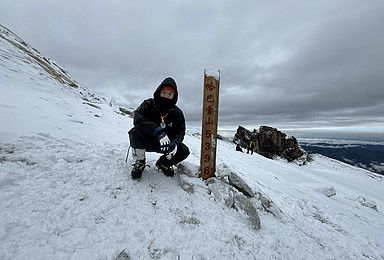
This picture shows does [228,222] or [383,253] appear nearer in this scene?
[228,222]

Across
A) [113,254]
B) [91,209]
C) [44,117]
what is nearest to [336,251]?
[113,254]

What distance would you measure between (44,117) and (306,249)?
23.4 feet

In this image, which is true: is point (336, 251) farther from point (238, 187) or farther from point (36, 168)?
point (36, 168)

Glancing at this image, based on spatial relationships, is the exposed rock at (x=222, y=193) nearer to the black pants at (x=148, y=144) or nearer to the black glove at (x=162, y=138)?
the black pants at (x=148, y=144)

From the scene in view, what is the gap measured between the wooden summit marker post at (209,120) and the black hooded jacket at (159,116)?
1.96 ft

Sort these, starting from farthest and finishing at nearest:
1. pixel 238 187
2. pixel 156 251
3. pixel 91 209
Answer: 1. pixel 238 187
2. pixel 91 209
3. pixel 156 251

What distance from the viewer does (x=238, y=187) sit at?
3.08 meters

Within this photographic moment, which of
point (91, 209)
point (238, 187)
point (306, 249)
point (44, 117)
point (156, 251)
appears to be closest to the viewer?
point (156, 251)

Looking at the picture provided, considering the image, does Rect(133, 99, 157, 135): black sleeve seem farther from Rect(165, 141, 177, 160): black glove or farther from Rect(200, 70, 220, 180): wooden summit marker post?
Rect(200, 70, 220, 180): wooden summit marker post

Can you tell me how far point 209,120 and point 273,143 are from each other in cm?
4804

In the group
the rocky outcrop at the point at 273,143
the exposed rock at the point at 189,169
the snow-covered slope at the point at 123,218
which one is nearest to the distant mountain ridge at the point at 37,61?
the snow-covered slope at the point at 123,218

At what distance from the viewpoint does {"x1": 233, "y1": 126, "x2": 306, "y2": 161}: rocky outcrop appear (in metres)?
42.0

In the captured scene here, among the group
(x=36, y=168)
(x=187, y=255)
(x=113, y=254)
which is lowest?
(x=187, y=255)

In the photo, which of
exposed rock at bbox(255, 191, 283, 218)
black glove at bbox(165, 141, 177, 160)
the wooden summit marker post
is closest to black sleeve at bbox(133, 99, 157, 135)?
black glove at bbox(165, 141, 177, 160)
